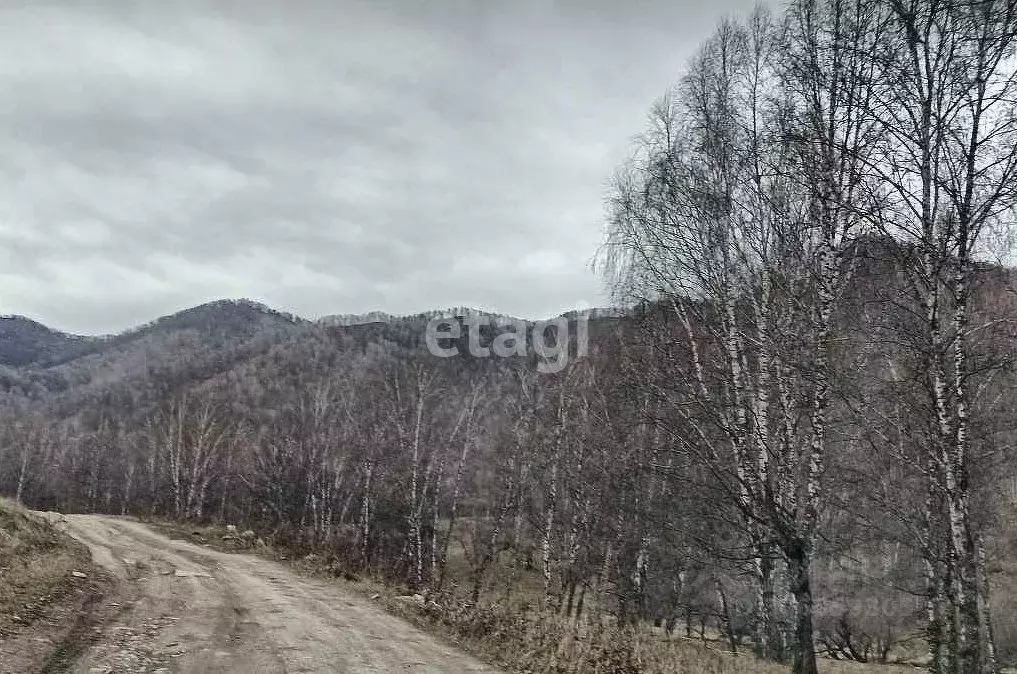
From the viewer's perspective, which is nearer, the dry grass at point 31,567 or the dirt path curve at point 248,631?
the dirt path curve at point 248,631

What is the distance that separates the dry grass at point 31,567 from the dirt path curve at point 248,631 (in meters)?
0.93

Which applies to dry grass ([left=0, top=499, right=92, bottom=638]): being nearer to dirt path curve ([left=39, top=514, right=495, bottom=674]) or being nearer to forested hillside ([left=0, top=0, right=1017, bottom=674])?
dirt path curve ([left=39, top=514, right=495, bottom=674])

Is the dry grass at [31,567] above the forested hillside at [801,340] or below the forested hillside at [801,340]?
below

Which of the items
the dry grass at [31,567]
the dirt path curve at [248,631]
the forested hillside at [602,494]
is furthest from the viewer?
the forested hillside at [602,494]

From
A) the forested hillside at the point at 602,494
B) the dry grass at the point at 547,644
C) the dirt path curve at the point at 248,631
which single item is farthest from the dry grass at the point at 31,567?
the forested hillside at the point at 602,494

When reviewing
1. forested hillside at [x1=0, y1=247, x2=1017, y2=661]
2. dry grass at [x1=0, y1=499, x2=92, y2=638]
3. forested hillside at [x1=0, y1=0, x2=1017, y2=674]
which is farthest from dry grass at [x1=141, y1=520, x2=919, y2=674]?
dry grass at [x1=0, y1=499, x2=92, y2=638]

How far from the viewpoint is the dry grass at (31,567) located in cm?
862

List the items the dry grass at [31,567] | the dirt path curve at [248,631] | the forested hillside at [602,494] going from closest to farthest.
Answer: the dirt path curve at [248,631] → the dry grass at [31,567] → the forested hillside at [602,494]

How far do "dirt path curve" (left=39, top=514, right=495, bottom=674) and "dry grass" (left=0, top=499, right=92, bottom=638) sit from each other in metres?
0.93

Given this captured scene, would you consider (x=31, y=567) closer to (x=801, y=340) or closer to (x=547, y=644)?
(x=547, y=644)

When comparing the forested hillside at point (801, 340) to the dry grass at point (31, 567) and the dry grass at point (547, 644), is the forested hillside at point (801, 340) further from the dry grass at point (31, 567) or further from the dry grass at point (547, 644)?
the dry grass at point (31, 567)

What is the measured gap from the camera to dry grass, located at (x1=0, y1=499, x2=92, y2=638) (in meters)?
8.62

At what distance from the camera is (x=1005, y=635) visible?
21.1 m

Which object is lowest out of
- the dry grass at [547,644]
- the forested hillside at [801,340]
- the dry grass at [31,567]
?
the dry grass at [547,644]
